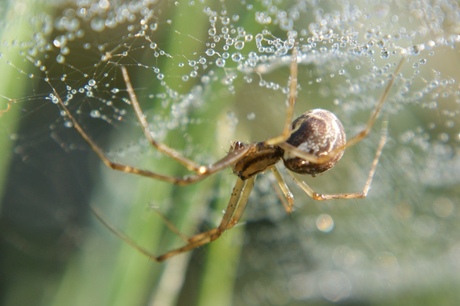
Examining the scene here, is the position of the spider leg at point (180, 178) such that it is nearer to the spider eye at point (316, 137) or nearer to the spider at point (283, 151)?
the spider at point (283, 151)

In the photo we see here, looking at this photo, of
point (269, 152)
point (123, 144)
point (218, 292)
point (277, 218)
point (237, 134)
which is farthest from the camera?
point (277, 218)

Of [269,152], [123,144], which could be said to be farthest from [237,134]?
[123,144]

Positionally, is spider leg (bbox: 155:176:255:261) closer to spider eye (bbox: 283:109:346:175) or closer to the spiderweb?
the spiderweb

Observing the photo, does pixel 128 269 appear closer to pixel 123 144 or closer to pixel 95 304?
pixel 95 304

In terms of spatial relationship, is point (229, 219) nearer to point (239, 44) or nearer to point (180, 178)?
point (180, 178)

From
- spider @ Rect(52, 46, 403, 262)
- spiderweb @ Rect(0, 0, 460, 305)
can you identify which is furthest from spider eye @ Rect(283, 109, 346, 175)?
spiderweb @ Rect(0, 0, 460, 305)

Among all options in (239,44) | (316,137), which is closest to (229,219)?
(316,137)
